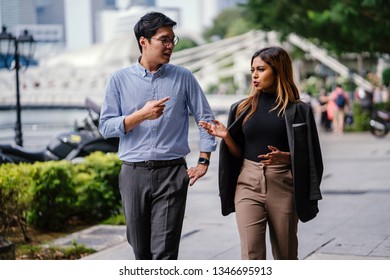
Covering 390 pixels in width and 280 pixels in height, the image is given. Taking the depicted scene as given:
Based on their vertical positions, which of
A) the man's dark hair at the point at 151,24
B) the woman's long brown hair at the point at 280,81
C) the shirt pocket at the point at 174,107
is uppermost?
the man's dark hair at the point at 151,24

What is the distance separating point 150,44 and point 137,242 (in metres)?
0.95

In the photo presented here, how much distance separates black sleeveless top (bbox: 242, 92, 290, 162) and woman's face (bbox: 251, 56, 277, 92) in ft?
0.27

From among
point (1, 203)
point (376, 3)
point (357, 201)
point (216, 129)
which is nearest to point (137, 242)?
point (216, 129)

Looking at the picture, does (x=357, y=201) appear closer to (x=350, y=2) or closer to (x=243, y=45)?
(x=350, y=2)

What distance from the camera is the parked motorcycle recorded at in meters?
15.9

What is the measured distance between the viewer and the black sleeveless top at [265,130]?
3.68 m

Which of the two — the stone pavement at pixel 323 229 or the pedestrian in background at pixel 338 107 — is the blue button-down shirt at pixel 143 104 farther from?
the pedestrian in background at pixel 338 107

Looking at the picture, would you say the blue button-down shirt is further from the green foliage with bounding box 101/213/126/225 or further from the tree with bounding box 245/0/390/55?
the tree with bounding box 245/0/390/55

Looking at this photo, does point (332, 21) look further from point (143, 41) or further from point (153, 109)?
point (153, 109)

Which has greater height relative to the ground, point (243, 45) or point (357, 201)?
point (357, 201)

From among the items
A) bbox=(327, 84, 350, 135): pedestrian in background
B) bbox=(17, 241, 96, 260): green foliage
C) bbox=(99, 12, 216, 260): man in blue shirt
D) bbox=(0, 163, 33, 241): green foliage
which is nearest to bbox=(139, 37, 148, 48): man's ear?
bbox=(99, 12, 216, 260): man in blue shirt

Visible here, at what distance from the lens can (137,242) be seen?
12.5 ft

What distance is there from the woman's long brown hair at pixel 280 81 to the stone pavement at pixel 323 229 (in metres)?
1.59

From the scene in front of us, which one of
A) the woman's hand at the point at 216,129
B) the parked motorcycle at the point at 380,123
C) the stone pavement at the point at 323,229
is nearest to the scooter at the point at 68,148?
the stone pavement at the point at 323,229
